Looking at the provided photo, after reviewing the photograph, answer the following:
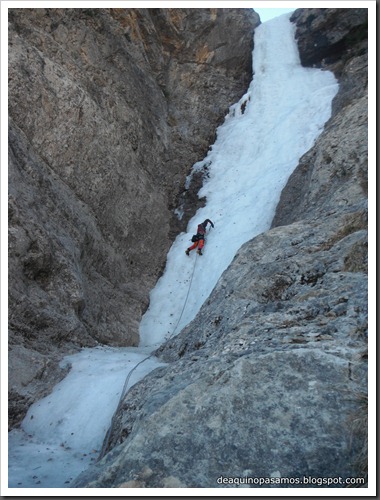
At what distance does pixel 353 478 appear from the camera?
532cm

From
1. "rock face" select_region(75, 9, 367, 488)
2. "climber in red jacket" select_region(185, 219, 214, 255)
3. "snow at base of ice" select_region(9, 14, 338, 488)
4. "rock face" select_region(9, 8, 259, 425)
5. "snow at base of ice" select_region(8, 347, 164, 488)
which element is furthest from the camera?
"climber in red jacket" select_region(185, 219, 214, 255)

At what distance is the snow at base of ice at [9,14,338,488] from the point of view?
26.3 feet

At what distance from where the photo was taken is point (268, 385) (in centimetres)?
637

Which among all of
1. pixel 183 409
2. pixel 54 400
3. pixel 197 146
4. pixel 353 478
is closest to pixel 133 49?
pixel 197 146

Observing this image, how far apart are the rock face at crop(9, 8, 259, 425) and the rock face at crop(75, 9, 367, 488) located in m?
2.83

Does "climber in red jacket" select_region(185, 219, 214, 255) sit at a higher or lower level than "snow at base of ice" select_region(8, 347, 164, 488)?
lower

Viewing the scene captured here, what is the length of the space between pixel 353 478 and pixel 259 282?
521 cm

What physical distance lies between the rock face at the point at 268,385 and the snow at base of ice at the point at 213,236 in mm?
915

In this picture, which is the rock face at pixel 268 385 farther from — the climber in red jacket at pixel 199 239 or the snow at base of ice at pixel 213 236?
the climber in red jacket at pixel 199 239

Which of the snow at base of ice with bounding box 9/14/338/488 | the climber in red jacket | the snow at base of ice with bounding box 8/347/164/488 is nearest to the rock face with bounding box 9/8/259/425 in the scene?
the snow at base of ice with bounding box 8/347/164/488

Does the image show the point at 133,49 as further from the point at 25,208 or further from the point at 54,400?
the point at 54,400

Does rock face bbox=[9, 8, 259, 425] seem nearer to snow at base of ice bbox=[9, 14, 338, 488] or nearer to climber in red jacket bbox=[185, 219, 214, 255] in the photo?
snow at base of ice bbox=[9, 14, 338, 488]

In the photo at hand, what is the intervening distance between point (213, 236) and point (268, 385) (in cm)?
1182

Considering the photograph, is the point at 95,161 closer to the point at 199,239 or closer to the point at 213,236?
the point at 199,239
